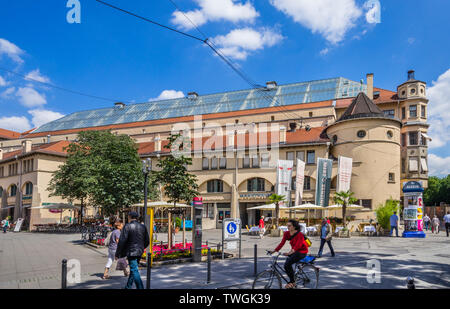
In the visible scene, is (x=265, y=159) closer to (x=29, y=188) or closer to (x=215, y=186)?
(x=215, y=186)

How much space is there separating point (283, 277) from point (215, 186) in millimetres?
37092

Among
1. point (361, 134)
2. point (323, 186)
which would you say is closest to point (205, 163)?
point (323, 186)

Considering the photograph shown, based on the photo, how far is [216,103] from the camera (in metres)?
70.9

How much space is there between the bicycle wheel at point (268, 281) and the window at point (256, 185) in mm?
34870

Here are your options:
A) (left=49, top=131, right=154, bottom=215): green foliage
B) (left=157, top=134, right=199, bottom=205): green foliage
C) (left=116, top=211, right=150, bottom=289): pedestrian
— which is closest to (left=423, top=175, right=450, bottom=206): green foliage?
(left=49, top=131, right=154, bottom=215): green foliage

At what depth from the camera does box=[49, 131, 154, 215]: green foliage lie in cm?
2769

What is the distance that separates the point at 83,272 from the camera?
12.2m

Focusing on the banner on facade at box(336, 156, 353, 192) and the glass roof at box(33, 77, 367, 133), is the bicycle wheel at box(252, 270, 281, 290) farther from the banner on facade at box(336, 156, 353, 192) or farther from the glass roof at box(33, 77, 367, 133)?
the glass roof at box(33, 77, 367, 133)

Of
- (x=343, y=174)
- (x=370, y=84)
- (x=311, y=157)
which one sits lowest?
(x=343, y=174)

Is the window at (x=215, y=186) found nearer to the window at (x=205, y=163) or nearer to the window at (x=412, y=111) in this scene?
the window at (x=205, y=163)

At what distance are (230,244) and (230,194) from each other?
28.9 metres

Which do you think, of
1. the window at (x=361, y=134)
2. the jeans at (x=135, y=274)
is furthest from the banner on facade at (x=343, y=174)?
the jeans at (x=135, y=274)
